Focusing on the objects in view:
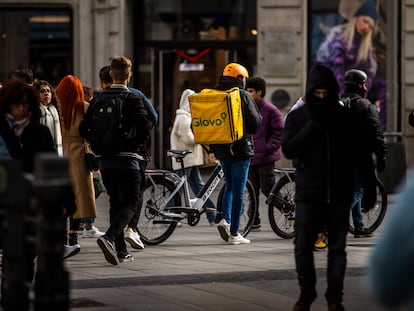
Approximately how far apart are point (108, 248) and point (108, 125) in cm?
104

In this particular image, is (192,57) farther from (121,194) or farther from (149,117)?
(121,194)

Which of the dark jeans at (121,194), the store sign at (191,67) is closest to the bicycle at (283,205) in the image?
the dark jeans at (121,194)

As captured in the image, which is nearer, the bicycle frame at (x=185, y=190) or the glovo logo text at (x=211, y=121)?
the glovo logo text at (x=211, y=121)

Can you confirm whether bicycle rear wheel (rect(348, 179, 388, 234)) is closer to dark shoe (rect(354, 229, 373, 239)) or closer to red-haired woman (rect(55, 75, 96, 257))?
dark shoe (rect(354, 229, 373, 239))

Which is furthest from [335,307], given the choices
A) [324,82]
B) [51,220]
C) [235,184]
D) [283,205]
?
[283,205]

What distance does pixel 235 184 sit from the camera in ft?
41.0

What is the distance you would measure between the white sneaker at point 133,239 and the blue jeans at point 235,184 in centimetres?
107

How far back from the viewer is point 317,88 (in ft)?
25.6

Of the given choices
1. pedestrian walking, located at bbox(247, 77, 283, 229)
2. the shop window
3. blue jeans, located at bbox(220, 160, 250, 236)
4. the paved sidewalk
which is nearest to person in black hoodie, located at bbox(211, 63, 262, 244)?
blue jeans, located at bbox(220, 160, 250, 236)

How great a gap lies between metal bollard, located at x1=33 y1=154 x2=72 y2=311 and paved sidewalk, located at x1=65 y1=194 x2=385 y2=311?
2.51 meters

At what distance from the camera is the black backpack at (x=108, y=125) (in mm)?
10531

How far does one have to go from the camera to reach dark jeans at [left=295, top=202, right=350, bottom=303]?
7668mm

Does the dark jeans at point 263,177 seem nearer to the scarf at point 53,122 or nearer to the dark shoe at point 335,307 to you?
the scarf at point 53,122

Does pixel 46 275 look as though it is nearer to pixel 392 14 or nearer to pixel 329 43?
pixel 392 14
